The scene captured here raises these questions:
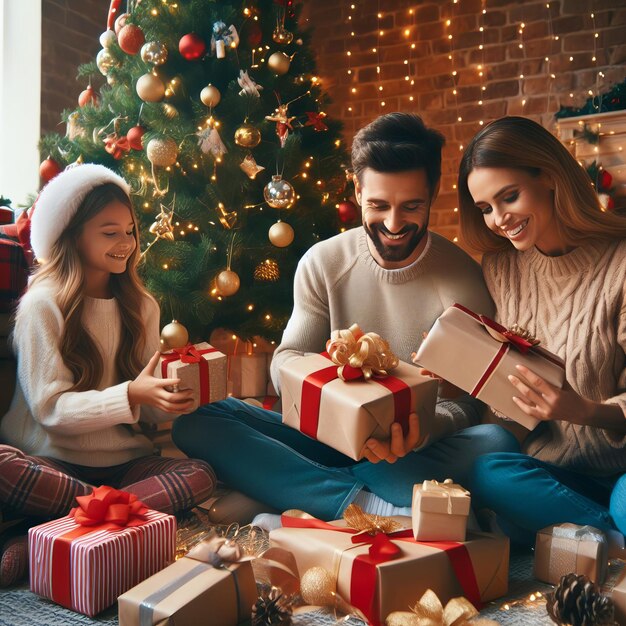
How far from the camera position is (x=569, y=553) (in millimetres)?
1497

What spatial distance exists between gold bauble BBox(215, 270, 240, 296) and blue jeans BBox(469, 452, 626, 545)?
1263 millimetres

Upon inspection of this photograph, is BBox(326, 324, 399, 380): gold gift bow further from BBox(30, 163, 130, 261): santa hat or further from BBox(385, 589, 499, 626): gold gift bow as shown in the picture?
BBox(30, 163, 130, 261): santa hat

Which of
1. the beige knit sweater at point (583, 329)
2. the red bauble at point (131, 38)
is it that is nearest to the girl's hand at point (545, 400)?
the beige knit sweater at point (583, 329)

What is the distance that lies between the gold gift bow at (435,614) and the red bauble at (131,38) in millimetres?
2264

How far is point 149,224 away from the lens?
272 cm

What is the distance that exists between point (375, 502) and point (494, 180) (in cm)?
89

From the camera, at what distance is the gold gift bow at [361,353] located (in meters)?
1.53

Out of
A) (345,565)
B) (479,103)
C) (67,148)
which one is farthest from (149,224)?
(479,103)

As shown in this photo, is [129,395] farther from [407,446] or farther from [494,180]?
[494,180]

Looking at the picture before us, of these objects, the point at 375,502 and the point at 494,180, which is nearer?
the point at 494,180

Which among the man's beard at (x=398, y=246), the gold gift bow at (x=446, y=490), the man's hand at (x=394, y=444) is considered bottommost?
the gold gift bow at (x=446, y=490)

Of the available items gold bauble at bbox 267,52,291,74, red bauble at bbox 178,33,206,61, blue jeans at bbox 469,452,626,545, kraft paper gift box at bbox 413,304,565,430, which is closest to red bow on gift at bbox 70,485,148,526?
kraft paper gift box at bbox 413,304,565,430

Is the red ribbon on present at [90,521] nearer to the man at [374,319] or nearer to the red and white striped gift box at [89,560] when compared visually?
the red and white striped gift box at [89,560]

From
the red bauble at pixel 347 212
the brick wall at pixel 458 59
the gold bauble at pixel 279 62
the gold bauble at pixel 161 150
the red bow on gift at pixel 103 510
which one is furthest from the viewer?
the brick wall at pixel 458 59
